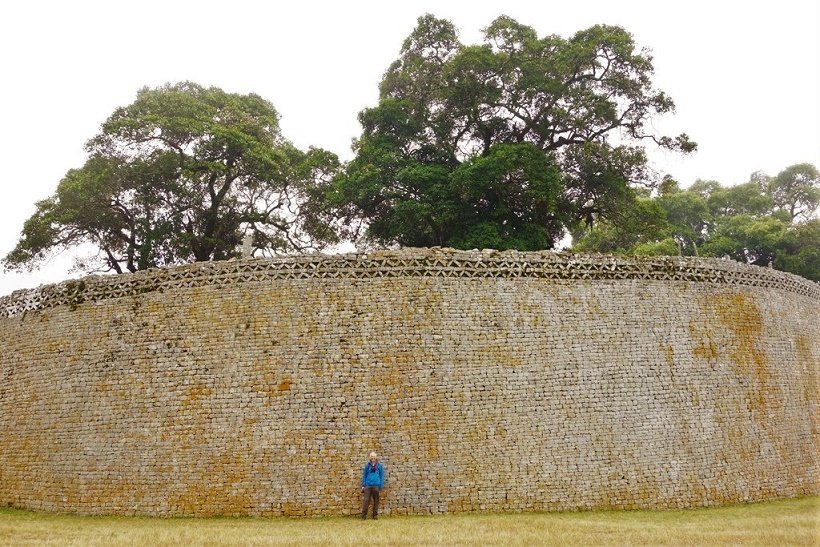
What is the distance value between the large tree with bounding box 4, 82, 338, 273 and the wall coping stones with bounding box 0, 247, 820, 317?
9.07 m

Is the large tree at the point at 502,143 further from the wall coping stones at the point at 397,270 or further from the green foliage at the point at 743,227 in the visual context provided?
the green foliage at the point at 743,227

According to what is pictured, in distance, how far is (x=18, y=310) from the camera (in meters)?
15.4

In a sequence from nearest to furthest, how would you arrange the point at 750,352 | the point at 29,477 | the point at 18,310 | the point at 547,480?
the point at 547,480, the point at 29,477, the point at 750,352, the point at 18,310

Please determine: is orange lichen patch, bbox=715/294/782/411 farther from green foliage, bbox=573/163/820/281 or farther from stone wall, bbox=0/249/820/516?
green foliage, bbox=573/163/820/281

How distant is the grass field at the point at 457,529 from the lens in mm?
9359

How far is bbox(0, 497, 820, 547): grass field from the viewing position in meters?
9.36

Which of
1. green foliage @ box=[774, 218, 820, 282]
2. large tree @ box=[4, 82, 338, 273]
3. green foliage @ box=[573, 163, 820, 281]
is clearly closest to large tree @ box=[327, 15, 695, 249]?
large tree @ box=[4, 82, 338, 273]

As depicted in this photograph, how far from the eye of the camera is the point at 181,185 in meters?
24.2

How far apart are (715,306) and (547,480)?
20.8 ft

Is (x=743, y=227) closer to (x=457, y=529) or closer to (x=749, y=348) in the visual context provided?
A: (x=749, y=348)

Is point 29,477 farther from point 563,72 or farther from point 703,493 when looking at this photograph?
point 563,72

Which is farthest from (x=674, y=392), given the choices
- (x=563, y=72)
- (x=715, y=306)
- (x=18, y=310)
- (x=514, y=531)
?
(x=18, y=310)

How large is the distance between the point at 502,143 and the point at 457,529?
14750mm

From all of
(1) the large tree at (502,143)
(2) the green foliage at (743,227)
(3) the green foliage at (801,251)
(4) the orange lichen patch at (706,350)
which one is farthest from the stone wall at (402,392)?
(3) the green foliage at (801,251)
